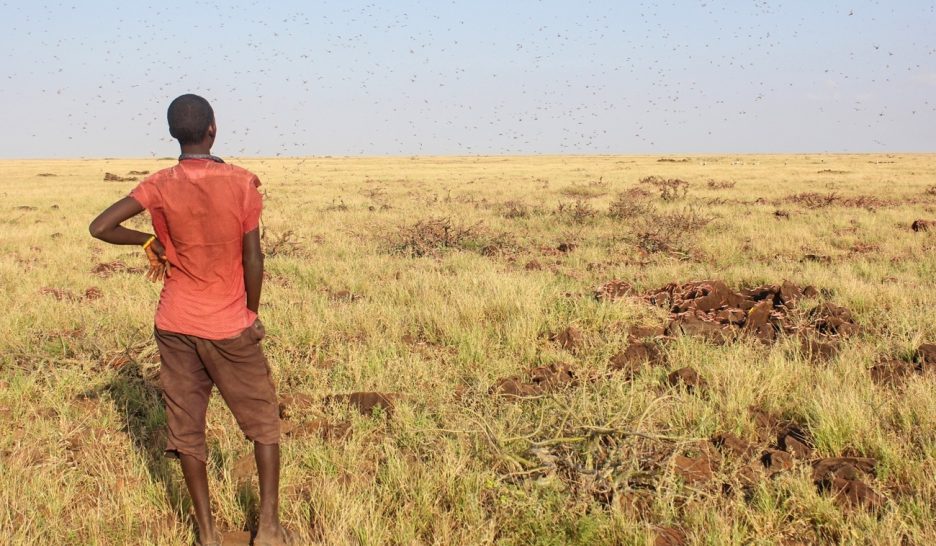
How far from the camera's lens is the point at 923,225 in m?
12.6

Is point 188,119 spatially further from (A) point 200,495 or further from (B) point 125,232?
(A) point 200,495

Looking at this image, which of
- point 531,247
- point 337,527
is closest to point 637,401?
point 337,527

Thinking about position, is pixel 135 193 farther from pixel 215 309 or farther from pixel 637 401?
pixel 637 401

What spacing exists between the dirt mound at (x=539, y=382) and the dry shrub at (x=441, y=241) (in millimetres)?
5915

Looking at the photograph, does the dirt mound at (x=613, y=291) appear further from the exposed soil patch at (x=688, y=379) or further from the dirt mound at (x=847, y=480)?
the dirt mound at (x=847, y=480)

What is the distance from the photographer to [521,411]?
13.5 feet

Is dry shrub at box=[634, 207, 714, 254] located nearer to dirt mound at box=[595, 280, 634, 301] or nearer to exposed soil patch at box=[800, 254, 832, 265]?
exposed soil patch at box=[800, 254, 832, 265]

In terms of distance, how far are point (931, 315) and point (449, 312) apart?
4259mm

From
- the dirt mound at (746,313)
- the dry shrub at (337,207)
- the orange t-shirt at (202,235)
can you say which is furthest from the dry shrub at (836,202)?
the orange t-shirt at (202,235)

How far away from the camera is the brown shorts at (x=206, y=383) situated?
2836 millimetres

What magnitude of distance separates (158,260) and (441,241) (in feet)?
29.5

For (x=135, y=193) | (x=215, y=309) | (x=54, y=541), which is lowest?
(x=54, y=541)

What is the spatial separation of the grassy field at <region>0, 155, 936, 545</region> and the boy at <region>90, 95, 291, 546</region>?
483mm

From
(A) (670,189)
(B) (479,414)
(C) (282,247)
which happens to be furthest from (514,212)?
(B) (479,414)
